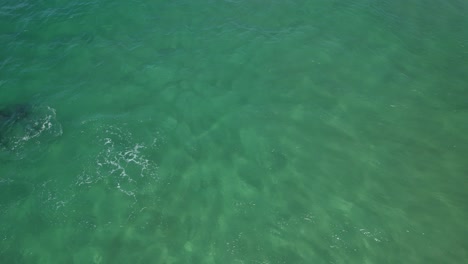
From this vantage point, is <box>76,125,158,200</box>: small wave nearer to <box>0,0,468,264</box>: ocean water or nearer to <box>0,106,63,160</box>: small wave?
<box>0,0,468,264</box>: ocean water

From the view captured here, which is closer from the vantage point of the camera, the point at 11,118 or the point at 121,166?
the point at 121,166

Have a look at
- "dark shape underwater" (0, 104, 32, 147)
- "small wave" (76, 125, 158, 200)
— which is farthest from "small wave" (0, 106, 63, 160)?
"small wave" (76, 125, 158, 200)

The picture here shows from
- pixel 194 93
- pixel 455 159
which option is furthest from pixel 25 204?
pixel 455 159

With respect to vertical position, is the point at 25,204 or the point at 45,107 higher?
the point at 45,107

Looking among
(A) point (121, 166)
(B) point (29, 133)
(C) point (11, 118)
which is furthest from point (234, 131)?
(C) point (11, 118)

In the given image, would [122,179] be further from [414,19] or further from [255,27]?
[414,19]

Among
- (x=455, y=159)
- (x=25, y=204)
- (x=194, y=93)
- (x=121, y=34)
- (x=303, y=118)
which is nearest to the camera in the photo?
(x=25, y=204)

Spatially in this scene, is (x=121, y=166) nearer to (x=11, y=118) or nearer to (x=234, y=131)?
(x=234, y=131)

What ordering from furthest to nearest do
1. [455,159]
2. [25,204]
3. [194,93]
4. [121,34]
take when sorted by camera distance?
1. [121,34]
2. [194,93]
3. [455,159]
4. [25,204]

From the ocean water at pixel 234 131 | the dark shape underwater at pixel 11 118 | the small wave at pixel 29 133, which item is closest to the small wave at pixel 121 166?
the ocean water at pixel 234 131
